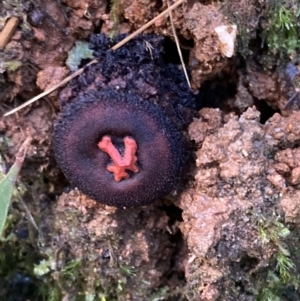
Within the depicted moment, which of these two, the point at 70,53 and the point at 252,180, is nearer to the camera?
the point at 252,180

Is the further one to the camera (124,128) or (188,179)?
(188,179)

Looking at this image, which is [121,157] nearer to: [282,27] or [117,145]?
[117,145]

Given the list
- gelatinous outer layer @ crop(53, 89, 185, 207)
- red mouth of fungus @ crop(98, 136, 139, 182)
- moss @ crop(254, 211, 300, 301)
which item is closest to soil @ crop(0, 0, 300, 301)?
moss @ crop(254, 211, 300, 301)

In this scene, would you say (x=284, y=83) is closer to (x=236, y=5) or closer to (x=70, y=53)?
(x=236, y=5)

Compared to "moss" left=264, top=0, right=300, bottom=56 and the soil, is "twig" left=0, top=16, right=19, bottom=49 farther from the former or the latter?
"moss" left=264, top=0, right=300, bottom=56

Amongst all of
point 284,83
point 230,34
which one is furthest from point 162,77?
point 284,83

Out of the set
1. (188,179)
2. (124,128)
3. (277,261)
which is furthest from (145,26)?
(277,261)
